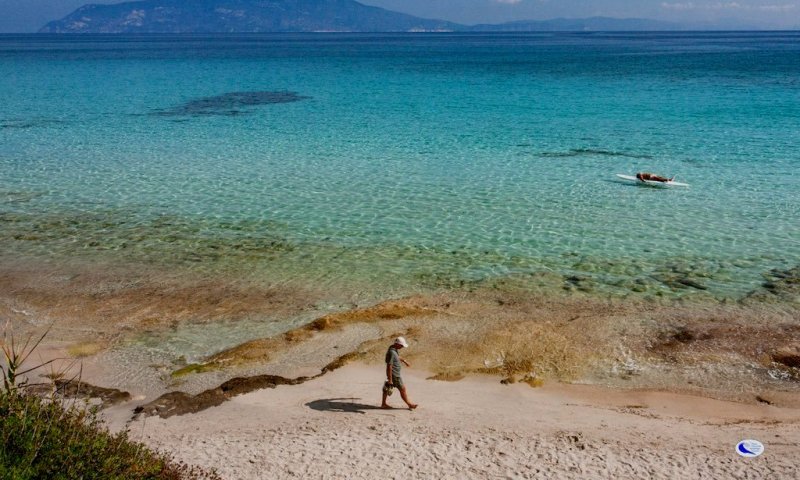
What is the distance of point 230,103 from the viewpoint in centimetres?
5166

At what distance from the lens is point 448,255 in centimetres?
1927

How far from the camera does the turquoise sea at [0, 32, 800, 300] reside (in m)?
18.7

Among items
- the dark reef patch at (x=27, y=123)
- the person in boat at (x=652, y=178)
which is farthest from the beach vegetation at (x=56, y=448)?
the dark reef patch at (x=27, y=123)

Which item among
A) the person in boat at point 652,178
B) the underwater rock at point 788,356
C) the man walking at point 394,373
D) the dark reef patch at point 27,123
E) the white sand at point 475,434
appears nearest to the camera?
the white sand at point 475,434

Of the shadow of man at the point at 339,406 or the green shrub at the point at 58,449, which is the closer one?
the green shrub at the point at 58,449

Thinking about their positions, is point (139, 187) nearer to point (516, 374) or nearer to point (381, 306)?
point (381, 306)

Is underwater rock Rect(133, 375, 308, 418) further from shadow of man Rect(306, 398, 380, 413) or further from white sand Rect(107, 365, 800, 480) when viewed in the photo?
shadow of man Rect(306, 398, 380, 413)

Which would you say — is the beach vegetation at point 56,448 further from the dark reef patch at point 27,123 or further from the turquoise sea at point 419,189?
the dark reef patch at point 27,123

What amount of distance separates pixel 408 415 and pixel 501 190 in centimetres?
1541

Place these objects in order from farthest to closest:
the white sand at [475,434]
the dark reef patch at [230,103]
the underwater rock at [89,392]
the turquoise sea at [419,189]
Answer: the dark reef patch at [230,103] → the turquoise sea at [419,189] → the underwater rock at [89,392] → the white sand at [475,434]

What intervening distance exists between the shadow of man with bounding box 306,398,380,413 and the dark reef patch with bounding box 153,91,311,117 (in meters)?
36.3

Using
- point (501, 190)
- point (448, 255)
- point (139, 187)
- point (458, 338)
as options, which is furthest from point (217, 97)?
point (458, 338)

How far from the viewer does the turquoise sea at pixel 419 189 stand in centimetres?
1866

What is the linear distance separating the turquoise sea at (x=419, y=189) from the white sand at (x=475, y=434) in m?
5.07
